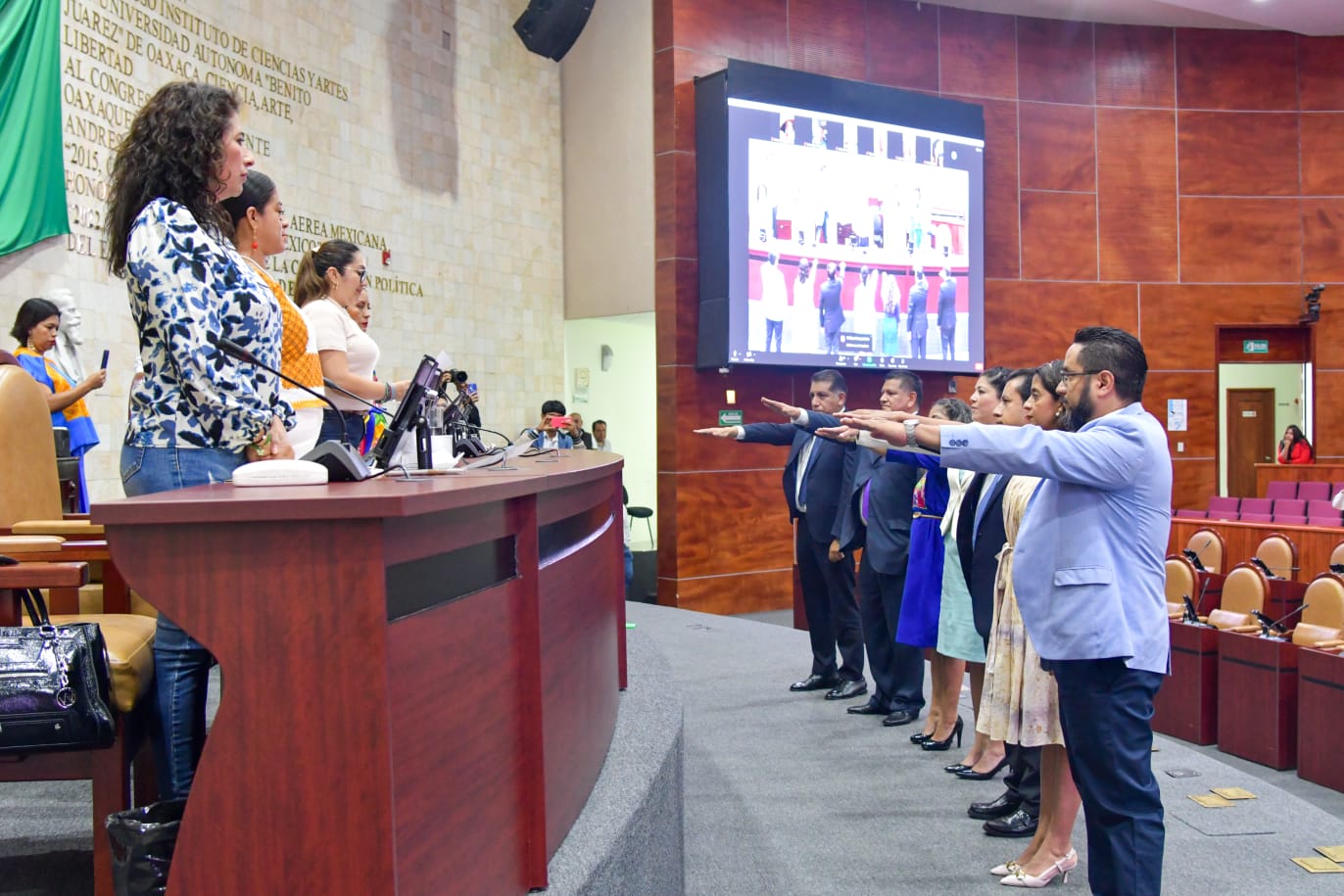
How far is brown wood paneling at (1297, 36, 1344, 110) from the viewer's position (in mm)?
10602

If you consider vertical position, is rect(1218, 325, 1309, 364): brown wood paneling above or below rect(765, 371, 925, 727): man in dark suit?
above

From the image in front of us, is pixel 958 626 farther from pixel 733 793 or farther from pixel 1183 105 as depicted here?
pixel 1183 105

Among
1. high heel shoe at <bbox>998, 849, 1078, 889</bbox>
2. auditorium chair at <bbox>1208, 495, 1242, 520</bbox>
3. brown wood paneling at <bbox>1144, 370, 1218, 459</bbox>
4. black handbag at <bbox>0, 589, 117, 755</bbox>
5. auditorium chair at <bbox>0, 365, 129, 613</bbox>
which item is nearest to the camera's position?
black handbag at <bbox>0, 589, 117, 755</bbox>

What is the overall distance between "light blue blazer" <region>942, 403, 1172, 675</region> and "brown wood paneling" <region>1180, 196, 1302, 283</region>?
8.93 meters

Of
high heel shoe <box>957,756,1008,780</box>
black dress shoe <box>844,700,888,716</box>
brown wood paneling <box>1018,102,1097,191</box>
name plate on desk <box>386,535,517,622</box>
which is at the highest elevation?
brown wood paneling <box>1018,102,1097,191</box>

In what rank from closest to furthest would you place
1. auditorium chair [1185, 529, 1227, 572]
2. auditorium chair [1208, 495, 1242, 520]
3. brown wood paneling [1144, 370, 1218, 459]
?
auditorium chair [1185, 529, 1227, 572] < auditorium chair [1208, 495, 1242, 520] < brown wood paneling [1144, 370, 1218, 459]

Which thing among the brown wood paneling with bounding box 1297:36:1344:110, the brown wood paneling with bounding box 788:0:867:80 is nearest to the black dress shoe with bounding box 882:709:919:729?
the brown wood paneling with bounding box 788:0:867:80

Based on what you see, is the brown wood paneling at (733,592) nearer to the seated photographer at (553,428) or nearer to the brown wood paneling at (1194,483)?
the seated photographer at (553,428)

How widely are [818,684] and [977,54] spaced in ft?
22.0

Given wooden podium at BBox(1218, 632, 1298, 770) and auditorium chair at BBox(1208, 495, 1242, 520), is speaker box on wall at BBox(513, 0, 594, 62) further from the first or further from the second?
auditorium chair at BBox(1208, 495, 1242, 520)

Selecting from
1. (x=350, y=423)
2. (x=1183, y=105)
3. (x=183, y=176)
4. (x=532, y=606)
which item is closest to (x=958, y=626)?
(x=350, y=423)

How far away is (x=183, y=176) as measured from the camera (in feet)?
6.53

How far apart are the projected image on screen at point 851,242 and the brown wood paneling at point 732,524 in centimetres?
99

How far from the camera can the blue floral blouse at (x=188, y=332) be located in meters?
1.85
